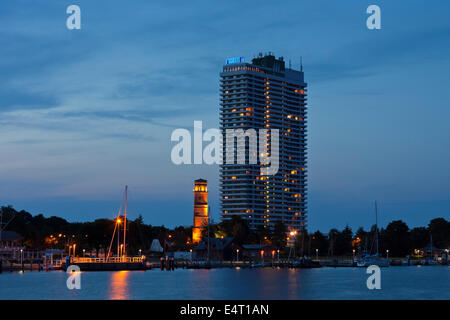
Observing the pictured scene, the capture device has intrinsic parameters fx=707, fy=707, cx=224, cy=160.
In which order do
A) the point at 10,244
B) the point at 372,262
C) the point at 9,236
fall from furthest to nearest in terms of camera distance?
the point at 372,262 → the point at 10,244 → the point at 9,236

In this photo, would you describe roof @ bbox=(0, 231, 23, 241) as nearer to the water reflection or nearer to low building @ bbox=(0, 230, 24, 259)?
low building @ bbox=(0, 230, 24, 259)

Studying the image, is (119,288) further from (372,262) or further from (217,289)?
(372,262)

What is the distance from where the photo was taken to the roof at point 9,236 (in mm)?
165288

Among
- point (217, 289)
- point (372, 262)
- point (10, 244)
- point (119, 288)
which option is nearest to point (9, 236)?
point (10, 244)

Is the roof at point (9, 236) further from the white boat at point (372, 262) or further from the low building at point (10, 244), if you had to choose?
the white boat at point (372, 262)

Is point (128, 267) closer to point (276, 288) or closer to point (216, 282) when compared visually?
point (216, 282)

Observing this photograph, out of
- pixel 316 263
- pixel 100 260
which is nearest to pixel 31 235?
pixel 100 260

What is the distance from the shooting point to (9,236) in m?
168

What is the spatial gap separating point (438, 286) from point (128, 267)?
62.7 metres

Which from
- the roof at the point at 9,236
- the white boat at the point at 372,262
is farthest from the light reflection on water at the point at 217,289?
the white boat at the point at 372,262

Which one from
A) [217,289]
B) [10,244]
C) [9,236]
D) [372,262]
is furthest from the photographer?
[372,262]

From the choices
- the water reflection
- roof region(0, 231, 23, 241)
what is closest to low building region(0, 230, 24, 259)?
roof region(0, 231, 23, 241)

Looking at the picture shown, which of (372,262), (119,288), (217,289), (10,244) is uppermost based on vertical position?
(10,244)
